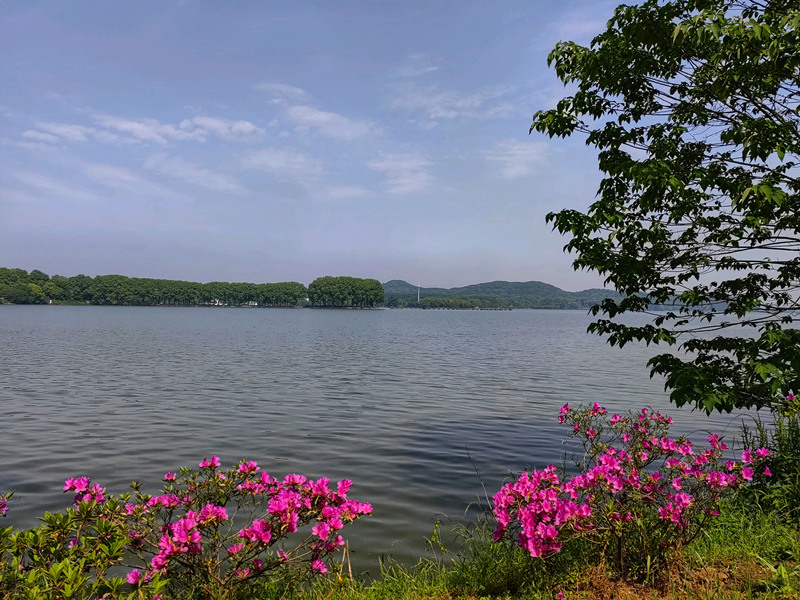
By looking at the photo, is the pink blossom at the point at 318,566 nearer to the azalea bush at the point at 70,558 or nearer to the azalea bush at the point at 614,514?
the azalea bush at the point at 70,558

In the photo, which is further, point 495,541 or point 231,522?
point 495,541

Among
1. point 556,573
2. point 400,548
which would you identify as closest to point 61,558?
point 556,573

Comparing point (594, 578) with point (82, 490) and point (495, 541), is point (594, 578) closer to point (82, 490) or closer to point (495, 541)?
point (495, 541)

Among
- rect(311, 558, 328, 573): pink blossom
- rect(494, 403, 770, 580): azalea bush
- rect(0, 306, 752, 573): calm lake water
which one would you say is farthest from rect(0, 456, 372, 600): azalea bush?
rect(0, 306, 752, 573): calm lake water

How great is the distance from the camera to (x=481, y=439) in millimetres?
15102

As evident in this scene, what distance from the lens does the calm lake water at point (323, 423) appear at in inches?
421

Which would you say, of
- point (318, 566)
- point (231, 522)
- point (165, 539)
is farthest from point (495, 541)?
point (165, 539)

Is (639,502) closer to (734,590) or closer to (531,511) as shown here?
(734,590)

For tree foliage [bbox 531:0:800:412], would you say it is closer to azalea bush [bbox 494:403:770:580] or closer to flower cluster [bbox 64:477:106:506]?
azalea bush [bbox 494:403:770:580]

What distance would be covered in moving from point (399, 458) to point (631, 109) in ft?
30.4

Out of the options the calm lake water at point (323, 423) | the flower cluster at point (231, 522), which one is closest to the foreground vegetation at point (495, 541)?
the flower cluster at point (231, 522)

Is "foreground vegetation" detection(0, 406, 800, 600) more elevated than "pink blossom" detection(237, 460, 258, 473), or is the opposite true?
"pink blossom" detection(237, 460, 258, 473)

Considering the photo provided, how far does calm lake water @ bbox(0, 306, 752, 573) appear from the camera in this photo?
35.1 feet

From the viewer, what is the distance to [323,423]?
17.0 metres
